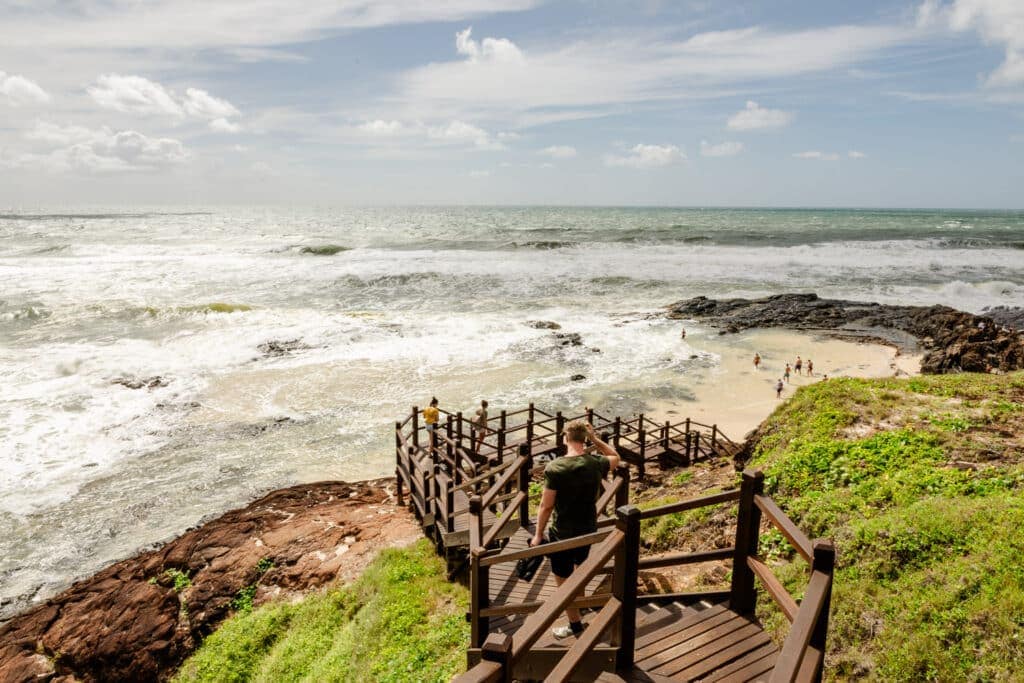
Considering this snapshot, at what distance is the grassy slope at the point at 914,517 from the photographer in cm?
535

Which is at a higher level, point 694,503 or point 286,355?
point 694,503

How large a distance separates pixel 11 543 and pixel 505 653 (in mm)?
17244

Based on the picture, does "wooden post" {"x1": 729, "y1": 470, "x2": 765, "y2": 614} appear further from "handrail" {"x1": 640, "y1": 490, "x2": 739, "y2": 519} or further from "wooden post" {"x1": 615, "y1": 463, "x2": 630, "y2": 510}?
"wooden post" {"x1": 615, "y1": 463, "x2": 630, "y2": 510}

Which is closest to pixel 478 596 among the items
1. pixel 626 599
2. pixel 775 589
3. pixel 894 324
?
pixel 626 599

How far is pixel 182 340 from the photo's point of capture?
3316 cm

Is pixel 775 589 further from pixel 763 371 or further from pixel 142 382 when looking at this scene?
pixel 142 382

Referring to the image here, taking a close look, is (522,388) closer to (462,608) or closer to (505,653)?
(462,608)

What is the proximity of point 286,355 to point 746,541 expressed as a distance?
2861cm

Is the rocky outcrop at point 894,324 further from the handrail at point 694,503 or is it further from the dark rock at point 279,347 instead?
the handrail at point 694,503

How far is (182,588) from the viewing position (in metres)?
11.8

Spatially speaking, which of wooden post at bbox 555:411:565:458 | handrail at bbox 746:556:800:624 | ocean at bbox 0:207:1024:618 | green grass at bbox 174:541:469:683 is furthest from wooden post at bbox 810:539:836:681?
ocean at bbox 0:207:1024:618

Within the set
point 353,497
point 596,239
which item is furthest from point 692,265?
point 353,497

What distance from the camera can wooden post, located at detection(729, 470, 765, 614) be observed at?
485cm

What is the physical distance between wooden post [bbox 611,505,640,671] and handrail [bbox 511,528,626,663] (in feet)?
0.27
